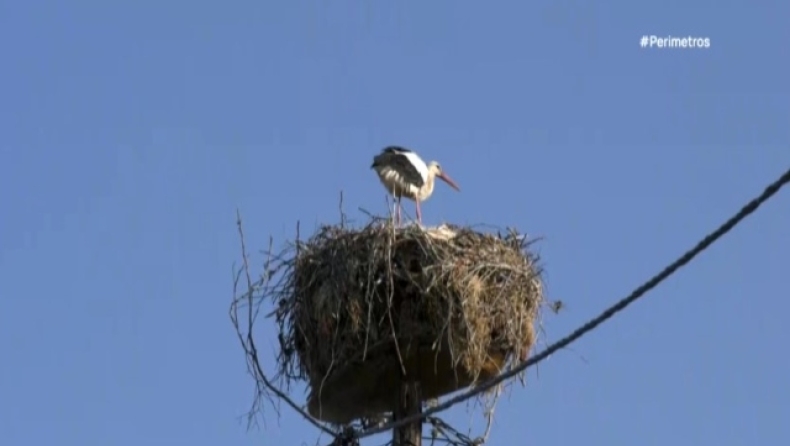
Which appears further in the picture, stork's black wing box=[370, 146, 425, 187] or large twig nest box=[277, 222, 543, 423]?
stork's black wing box=[370, 146, 425, 187]

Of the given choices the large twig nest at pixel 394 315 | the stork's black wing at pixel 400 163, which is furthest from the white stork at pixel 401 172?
the large twig nest at pixel 394 315

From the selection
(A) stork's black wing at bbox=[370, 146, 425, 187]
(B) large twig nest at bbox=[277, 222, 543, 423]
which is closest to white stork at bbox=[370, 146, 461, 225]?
(A) stork's black wing at bbox=[370, 146, 425, 187]

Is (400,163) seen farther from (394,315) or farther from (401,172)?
(394,315)

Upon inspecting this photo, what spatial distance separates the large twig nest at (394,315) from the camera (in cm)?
763

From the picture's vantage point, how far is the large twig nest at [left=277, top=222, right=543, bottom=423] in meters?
7.63

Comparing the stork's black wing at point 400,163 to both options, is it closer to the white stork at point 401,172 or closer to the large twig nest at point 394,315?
the white stork at point 401,172

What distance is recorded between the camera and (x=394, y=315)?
7.68m

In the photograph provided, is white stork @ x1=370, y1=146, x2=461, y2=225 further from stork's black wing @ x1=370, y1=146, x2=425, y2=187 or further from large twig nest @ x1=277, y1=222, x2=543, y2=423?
large twig nest @ x1=277, y1=222, x2=543, y2=423

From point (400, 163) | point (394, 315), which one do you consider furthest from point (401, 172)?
point (394, 315)

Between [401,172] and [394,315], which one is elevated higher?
[401,172]

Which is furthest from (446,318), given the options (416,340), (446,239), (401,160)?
(401,160)

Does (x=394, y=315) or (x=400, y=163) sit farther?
(x=400, y=163)

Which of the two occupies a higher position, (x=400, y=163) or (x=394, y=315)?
(x=400, y=163)

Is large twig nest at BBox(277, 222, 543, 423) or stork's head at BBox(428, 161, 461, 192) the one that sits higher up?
stork's head at BBox(428, 161, 461, 192)
